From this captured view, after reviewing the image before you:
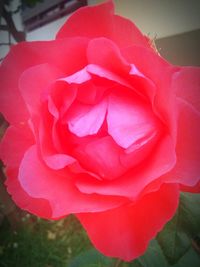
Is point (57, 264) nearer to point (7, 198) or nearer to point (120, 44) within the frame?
point (7, 198)

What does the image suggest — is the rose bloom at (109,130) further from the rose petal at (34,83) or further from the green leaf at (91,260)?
the green leaf at (91,260)

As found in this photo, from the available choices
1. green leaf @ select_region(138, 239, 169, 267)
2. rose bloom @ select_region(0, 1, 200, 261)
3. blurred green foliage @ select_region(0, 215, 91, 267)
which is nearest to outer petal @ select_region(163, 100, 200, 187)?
rose bloom @ select_region(0, 1, 200, 261)

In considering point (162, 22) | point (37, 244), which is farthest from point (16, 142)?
point (37, 244)

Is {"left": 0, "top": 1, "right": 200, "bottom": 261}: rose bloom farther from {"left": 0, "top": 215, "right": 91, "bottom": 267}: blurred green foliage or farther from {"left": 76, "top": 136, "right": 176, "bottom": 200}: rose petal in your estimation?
{"left": 0, "top": 215, "right": 91, "bottom": 267}: blurred green foliage

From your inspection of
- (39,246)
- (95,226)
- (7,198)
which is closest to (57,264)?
(39,246)

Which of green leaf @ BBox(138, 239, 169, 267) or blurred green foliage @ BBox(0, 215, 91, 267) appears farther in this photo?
blurred green foliage @ BBox(0, 215, 91, 267)

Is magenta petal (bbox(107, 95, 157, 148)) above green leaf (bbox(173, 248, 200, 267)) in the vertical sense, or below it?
above
